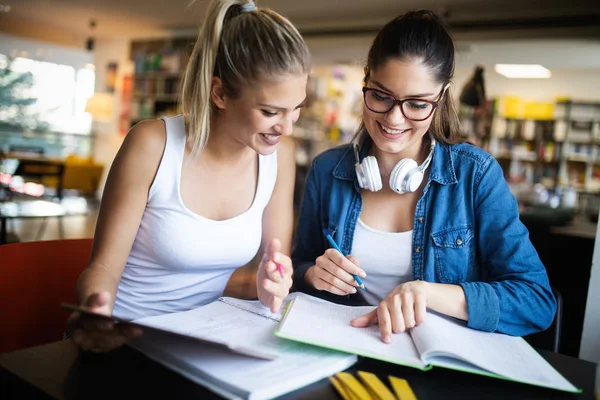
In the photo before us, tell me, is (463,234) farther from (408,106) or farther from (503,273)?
(408,106)

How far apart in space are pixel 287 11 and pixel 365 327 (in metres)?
7.36

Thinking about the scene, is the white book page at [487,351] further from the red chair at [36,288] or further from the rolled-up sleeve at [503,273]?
the red chair at [36,288]

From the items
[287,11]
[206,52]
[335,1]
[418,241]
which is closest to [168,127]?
[206,52]

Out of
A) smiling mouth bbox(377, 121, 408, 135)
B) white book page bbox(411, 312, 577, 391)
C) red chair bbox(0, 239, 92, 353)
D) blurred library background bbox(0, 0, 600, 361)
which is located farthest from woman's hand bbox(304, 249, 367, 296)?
blurred library background bbox(0, 0, 600, 361)

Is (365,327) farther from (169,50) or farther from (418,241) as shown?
(169,50)

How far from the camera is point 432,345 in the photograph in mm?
865

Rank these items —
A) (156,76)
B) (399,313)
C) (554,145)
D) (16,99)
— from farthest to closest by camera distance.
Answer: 1. (16,99)
2. (554,145)
3. (156,76)
4. (399,313)

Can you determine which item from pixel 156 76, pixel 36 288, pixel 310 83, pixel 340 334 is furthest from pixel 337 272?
pixel 156 76

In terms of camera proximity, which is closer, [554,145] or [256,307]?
[256,307]

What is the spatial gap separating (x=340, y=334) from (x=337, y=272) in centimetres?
27

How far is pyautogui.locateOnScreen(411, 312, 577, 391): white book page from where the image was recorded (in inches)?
33.1

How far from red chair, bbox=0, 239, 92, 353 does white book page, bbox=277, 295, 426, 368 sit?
65 centimetres

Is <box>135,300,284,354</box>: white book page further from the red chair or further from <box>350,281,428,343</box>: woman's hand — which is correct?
the red chair

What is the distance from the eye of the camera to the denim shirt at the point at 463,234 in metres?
1.17
